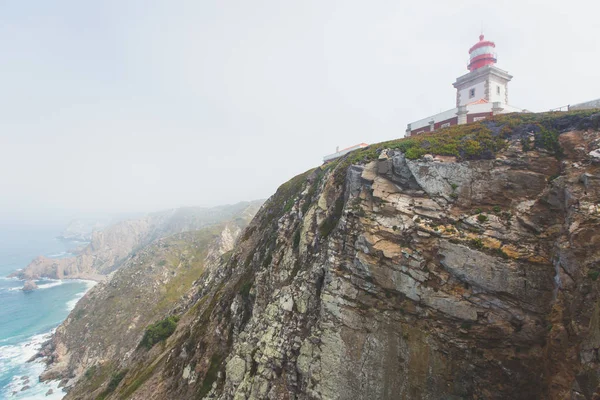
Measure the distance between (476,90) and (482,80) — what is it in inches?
49.3

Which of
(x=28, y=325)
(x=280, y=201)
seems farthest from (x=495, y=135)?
(x=28, y=325)

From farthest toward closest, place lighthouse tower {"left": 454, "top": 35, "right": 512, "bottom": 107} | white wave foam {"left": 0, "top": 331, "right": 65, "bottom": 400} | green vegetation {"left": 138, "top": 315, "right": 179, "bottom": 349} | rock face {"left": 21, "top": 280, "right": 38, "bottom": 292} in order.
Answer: rock face {"left": 21, "top": 280, "right": 38, "bottom": 292}, white wave foam {"left": 0, "top": 331, "right": 65, "bottom": 400}, green vegetation {"left": 138, "top": 315, "right": 179, "bottom": 349}, lighthouse tower {"left": 454, "top": 35, "right": 512, "bottom": 107}

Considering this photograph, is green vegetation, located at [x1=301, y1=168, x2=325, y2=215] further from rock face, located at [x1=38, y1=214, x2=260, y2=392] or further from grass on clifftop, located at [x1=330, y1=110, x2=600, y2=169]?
rock face, located at [x1=38, y1=214, x2=260, y2=392]

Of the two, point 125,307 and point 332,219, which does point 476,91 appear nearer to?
point 332,219

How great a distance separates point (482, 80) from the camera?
34.8 meters

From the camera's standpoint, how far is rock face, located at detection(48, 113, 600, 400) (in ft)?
41.7

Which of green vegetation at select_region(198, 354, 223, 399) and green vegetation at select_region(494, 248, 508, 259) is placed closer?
green vegetation at select_region(494, 248, 508, 259)

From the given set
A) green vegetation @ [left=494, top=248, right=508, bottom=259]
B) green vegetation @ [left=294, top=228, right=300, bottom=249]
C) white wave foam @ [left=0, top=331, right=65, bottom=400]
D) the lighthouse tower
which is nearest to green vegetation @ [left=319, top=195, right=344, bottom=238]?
green vegetation @ [left=294, top=228, right=300, bottom=249]

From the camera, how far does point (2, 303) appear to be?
109188mm

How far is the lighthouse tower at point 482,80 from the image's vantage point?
34.4 meters

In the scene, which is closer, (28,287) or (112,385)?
(112,385)

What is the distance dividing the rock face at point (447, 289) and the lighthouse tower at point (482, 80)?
57.4ft

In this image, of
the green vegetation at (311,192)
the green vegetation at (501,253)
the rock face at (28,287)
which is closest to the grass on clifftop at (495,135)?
the green vegetation at (501,253)

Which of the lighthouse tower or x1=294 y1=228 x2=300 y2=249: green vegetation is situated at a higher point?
the lighthouse tower
